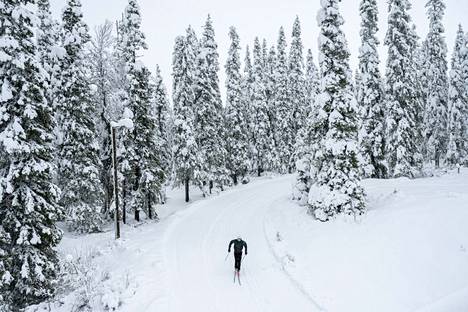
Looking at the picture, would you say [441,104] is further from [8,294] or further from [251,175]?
[8,294]

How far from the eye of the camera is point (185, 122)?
36.2 meters

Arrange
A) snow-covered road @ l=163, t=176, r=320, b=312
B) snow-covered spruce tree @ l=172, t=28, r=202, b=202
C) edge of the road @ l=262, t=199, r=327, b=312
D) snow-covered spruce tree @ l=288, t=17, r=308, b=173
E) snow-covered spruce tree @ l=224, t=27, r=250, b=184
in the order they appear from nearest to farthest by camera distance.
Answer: edge of the road @ l=262, t=199, r=327, b=312, snow-covered road @ l=163, t=176, r=320, b=312, snow-covered spruce tree @ l=172, t=28, r=202, b=202, snow-covered spruce tree @ l=224, t=27, r=250, b=184, snow-covered spruce tree @ l=288, t=17, r=308, b=173

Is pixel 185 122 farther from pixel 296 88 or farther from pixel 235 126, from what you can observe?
pixel 296 88

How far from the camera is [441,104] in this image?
41.5 meters

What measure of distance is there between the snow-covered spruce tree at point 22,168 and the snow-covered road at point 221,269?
5480mm

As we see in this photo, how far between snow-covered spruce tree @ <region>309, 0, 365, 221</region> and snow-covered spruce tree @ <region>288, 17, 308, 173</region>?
101ft

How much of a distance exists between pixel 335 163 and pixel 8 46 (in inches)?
665

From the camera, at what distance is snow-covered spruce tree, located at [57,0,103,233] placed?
83.8 ft

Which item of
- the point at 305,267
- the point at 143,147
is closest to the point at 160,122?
the point at 143,147

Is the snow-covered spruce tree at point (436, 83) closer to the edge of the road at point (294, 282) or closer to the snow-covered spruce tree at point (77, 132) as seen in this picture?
the edge of the road at point (294, 282)

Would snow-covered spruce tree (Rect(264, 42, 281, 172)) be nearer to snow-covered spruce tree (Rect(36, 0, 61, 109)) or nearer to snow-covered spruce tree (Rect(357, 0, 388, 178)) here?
snow-covered spruce tree (Rect(357, 0, 388, 178))

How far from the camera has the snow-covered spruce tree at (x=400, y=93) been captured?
1201 inches

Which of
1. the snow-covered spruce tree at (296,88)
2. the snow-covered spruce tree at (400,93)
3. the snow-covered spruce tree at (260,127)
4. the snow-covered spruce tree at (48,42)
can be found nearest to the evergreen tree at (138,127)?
Answer: the snow-covered spruce tree at (48,42)

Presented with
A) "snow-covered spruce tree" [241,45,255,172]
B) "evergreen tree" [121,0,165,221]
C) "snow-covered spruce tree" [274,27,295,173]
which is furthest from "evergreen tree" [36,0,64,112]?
"snow-covered spruce tree" [274,27,295,173]
